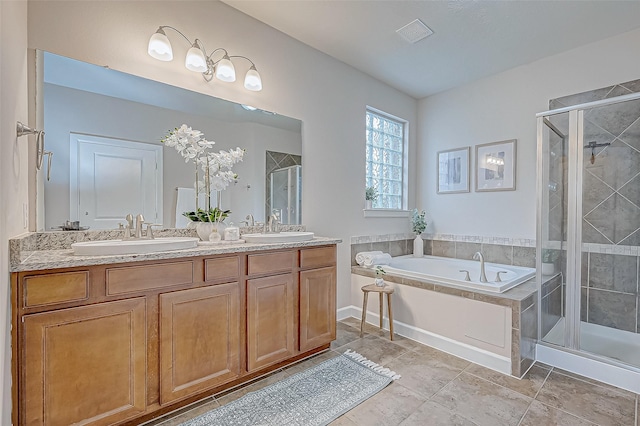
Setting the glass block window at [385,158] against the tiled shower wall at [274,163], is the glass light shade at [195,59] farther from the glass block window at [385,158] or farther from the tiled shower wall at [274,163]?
the glass block window at [385,158]

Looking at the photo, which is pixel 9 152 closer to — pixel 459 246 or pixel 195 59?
pixel 195 59

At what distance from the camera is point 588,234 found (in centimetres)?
232

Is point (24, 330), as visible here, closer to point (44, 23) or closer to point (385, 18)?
point (44, 23)

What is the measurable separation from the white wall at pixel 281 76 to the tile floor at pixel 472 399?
3.98ft

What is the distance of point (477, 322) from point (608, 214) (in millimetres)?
1431

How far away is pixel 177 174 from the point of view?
2123mm

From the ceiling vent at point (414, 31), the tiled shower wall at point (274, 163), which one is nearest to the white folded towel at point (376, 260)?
the tiled shower wall at point (274, 163)

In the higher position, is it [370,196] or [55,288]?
[370,196]

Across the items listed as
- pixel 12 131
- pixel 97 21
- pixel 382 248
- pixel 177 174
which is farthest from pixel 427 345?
pixel 97 21

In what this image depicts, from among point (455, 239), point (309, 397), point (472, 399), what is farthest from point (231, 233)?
point (455, 239)

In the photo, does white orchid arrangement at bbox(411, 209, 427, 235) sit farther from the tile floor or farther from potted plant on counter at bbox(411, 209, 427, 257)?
the tile floor

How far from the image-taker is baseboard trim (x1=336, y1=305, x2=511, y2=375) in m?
2.16

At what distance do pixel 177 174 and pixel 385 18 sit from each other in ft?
6.67

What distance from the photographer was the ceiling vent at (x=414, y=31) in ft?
8.21
